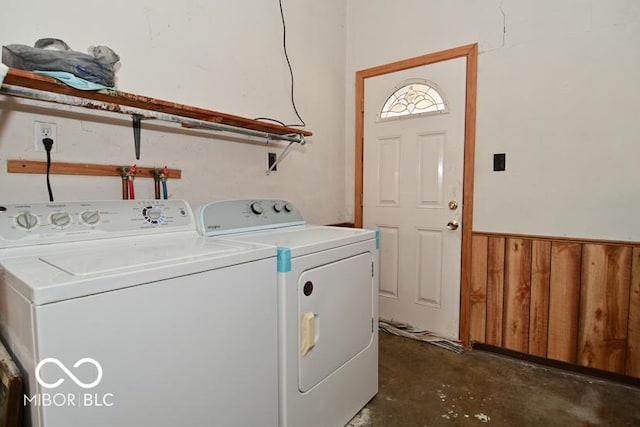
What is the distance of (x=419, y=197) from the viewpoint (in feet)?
8.29

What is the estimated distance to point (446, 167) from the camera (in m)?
2.40

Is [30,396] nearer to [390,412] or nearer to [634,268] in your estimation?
[390,412]

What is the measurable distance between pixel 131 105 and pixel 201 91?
48 cm

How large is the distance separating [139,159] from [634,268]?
8.55 ft

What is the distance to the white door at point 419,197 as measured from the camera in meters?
2.38

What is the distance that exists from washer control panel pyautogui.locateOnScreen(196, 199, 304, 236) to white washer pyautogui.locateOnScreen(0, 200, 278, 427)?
0.17 m

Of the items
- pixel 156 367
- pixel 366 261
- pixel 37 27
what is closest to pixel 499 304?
pixel 366 261

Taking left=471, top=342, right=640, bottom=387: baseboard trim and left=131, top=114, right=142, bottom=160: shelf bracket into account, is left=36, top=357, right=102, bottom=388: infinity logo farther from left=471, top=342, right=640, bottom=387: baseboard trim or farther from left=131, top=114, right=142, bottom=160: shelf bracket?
left=471, top=342, right=640, bottom=387: baseboard trim

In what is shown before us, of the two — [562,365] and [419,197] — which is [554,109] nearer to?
[419,197]

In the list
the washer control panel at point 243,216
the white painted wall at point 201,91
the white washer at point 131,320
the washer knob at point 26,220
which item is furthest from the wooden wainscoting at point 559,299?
the washer knob at point 26,220

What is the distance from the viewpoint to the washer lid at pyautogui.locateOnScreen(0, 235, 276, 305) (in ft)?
2.32

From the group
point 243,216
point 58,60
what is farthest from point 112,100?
point 243,216

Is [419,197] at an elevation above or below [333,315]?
above

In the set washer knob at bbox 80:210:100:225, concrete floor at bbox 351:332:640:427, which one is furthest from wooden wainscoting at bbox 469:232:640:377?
washer knob at bbox 80:210:100:225
